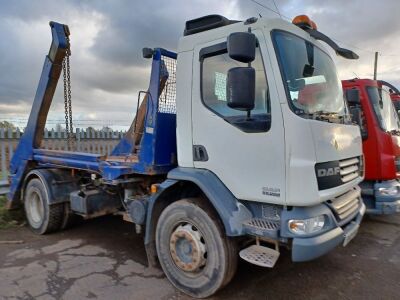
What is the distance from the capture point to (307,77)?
3.49 metres

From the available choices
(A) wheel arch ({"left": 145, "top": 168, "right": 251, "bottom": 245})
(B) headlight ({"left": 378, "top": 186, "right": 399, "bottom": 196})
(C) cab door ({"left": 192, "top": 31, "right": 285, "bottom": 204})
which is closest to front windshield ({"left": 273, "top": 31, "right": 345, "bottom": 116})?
(C) cab door ({"left": 192, "top": 31, "right": 285, "bottom": 204})

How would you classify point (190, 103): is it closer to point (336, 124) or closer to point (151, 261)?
point (336, 124)

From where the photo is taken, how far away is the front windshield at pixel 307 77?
3.22 m

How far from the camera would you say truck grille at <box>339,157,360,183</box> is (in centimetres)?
354

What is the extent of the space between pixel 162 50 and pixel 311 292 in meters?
3.21

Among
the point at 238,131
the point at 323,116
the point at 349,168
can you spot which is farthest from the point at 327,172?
the point at 238,131

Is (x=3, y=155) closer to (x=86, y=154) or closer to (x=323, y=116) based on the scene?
(x=86, y=154)

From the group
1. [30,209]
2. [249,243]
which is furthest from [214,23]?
[30,209]

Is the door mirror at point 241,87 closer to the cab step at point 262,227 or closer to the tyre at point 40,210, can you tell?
the cab step at point 262,227

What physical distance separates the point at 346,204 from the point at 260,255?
3.65ft

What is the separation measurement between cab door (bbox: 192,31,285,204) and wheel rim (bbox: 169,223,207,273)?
0.63 m

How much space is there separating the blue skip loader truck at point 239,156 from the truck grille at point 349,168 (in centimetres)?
2

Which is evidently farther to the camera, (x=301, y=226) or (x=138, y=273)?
(x=138, y=273)

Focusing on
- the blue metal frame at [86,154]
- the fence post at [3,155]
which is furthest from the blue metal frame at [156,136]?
the fence post at [3,155]
